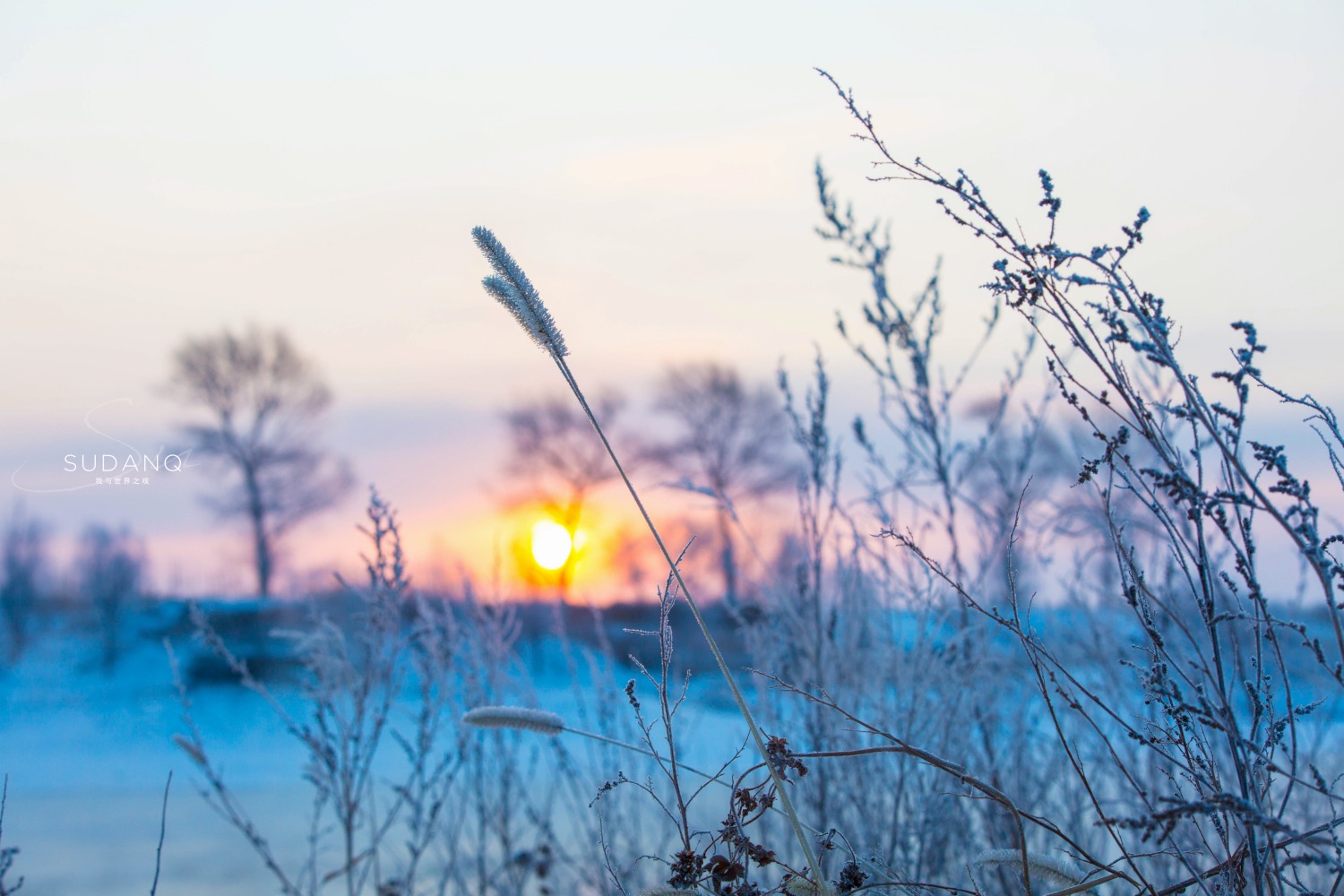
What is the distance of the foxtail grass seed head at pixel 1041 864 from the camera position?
1.44m

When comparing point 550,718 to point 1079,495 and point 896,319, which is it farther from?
point 1079,495

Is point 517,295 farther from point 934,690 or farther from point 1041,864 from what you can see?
point 934,690

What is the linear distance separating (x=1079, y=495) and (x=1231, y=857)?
2.82m

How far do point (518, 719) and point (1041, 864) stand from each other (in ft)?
2.56

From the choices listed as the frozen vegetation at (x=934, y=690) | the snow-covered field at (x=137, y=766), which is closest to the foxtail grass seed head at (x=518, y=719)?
the frozen vegetation at (x=934, y=690)

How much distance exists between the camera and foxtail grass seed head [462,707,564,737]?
Answer: 1.46 meters

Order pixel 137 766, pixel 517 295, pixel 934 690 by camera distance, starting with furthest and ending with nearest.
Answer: pixel 137 766, pixel 934 690, pixel 517 295

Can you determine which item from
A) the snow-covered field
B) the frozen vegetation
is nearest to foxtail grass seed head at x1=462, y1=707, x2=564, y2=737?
the frozen vegetation

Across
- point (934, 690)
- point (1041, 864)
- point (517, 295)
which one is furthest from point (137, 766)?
point (1041, 864)

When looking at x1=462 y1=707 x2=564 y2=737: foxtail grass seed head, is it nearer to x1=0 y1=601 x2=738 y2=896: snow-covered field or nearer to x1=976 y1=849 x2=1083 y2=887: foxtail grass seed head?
x1=976 y1=849 x2=1083 y2=887: foxtail grass seed head

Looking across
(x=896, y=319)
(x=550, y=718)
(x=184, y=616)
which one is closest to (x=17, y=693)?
(x=184, y=616)

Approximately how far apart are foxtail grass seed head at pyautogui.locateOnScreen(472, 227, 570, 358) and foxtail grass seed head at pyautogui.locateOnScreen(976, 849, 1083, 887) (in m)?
0.95

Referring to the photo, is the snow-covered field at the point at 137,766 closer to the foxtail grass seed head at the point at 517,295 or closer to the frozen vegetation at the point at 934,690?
the frozen vegetation at the point at 934,690

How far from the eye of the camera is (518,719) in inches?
58.5
